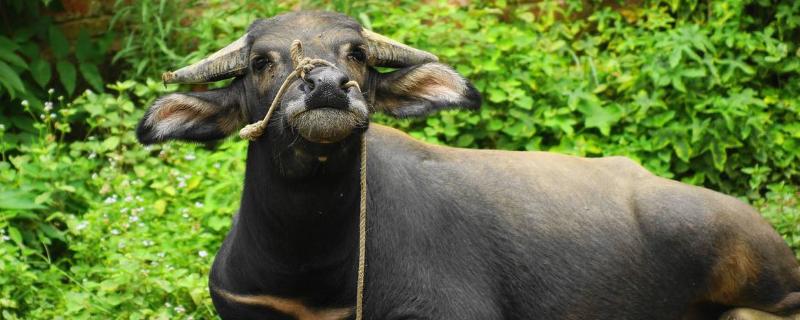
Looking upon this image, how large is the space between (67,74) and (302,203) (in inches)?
162

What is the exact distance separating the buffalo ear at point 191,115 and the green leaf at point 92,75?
135 inches

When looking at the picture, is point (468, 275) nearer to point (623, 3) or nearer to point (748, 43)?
point (748, 43)

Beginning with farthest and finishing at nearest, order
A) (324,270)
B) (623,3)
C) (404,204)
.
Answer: (623,3), (404,204), (324,270)

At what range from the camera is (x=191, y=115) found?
4.88 metres

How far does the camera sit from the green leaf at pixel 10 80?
7.52 m

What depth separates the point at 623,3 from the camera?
8797 mm

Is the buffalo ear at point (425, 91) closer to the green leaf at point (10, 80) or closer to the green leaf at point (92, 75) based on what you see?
the green leaf at point (10, 80)

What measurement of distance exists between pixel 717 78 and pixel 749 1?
0.88m

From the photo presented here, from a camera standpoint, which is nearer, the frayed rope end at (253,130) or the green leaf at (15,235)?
the frayed rope end at (253,130)

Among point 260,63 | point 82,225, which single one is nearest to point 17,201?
point 82,225

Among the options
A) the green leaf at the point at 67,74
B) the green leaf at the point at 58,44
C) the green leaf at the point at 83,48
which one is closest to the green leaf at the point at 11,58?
the green leaf at the point at 67,74

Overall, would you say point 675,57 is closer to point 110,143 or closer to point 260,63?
point 110,143

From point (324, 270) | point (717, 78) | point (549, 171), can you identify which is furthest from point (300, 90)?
point (717, 78)

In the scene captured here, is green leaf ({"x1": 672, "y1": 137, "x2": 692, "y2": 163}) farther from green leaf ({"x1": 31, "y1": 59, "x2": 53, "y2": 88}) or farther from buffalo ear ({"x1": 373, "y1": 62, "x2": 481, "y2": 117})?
green leaf ({"x1": 31, "y1": 59, "x2": 53, "y2": 88})
